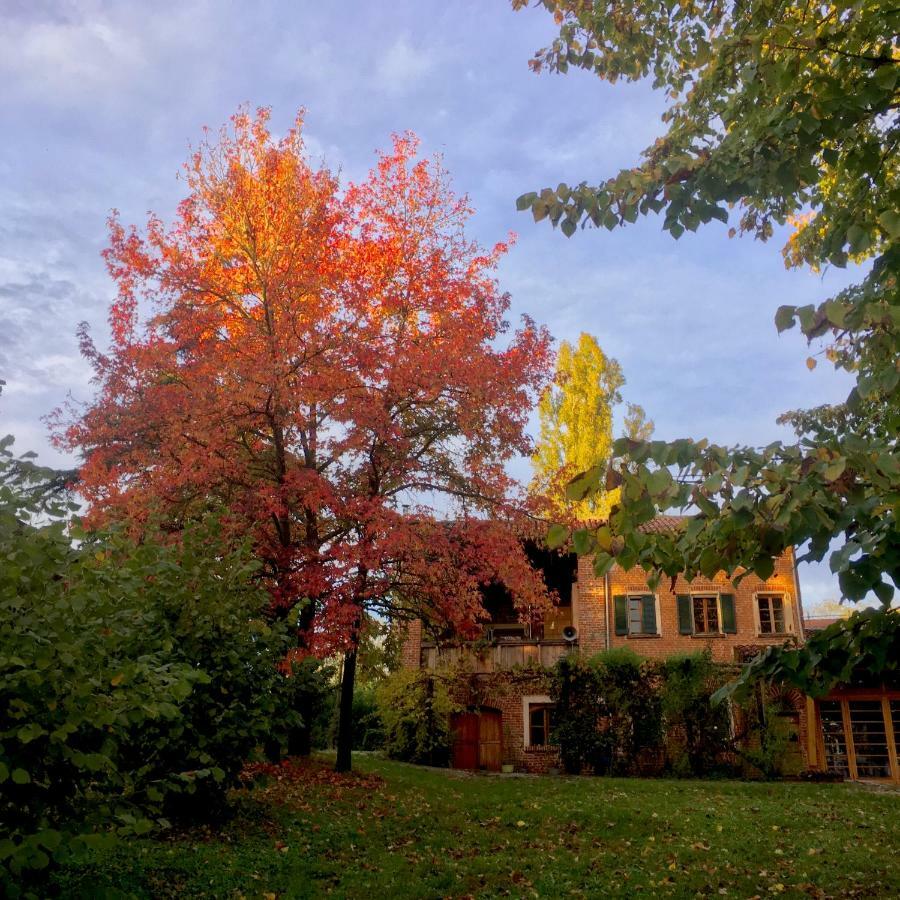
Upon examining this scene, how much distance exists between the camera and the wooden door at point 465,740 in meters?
23.0

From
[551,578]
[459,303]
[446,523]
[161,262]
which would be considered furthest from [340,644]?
[551,578]

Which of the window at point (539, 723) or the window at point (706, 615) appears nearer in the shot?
the window at point (539, 723)

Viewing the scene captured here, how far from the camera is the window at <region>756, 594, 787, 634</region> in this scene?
82.8ft

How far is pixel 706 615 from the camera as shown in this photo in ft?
83.7

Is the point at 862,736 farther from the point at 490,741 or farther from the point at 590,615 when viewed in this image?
the point at 490,741

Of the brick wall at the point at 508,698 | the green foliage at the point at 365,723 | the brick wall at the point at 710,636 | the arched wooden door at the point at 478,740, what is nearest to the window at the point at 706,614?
the brick wall at the point at 710,636

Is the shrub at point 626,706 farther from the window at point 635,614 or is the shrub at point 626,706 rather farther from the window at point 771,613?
the window at point 771,613

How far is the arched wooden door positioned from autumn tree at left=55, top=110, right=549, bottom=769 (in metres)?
7.93

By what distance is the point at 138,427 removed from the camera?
13.2m

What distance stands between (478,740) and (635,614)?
650cm

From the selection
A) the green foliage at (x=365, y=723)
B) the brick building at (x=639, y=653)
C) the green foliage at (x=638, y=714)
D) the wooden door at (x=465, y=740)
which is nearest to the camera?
the green foliage at (x=638, y=714)

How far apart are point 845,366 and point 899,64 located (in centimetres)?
505

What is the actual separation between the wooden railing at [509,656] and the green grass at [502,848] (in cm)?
878

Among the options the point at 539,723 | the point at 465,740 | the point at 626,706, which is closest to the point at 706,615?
the point at 626,706
